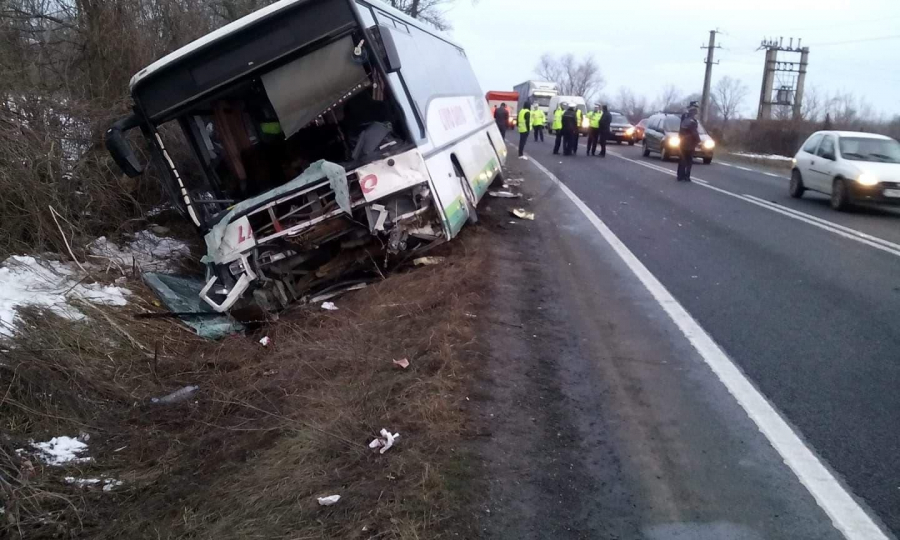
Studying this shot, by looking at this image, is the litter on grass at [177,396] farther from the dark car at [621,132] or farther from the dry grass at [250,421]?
the dark car at [621,132]

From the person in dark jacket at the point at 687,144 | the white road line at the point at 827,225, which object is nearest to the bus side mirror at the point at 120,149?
the white road line at the point at 827,225

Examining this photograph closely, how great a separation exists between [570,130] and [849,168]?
12.2 m

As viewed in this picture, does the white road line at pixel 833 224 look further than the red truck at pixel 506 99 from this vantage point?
No

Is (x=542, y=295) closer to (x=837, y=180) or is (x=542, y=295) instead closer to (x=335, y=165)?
(x=335, y=165)

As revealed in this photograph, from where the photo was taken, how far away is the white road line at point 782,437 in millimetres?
3328

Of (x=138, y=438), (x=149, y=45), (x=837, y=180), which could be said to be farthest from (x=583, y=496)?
(x=837, y=180)

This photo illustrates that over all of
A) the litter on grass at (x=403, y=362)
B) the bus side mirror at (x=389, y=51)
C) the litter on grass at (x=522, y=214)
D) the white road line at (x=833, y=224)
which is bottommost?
the white road line at (x=833, y=224)

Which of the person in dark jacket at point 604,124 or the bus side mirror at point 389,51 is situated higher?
the bus side mirror at point 389,51

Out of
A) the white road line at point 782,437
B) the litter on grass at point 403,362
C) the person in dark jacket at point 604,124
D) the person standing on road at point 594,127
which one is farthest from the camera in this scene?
the person standing on road at point 594,127

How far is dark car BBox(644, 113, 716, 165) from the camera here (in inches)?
910

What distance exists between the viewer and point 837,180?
41.7ft

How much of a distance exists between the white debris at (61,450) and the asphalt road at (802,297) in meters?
3.77

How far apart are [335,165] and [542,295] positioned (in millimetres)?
2444

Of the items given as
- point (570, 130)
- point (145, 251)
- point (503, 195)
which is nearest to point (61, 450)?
point (145, 251)
